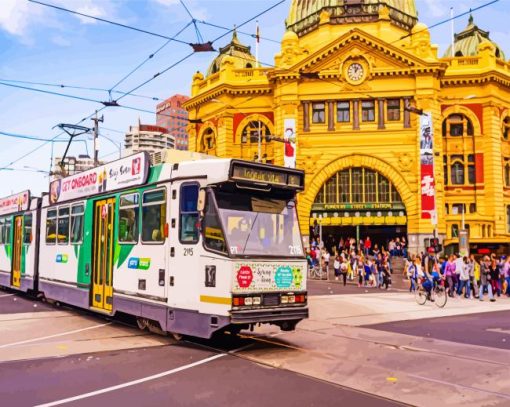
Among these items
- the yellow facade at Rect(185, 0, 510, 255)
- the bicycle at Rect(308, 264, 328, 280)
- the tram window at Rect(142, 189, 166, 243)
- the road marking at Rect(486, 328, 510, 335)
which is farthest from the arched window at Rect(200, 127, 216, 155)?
the tram window at Rect(142, 189, 166, 243)

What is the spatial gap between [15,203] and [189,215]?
12.7 meters

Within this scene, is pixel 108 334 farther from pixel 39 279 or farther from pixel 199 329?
pixel 39 279

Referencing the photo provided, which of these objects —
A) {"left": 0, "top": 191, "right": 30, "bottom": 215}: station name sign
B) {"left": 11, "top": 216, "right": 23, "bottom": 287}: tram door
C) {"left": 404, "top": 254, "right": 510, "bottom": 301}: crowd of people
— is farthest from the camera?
{"left": 404, "top": 254, "right": 510, "bottom": 301}: crowd of people

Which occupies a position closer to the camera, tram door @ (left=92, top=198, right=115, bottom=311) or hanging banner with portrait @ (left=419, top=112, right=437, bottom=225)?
tram door @ (left=92, top=198, right=115, bottom=311)

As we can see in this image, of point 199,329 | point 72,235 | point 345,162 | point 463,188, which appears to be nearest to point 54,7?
point 72,235

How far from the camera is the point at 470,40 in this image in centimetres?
5109

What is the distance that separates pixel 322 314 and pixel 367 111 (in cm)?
3038

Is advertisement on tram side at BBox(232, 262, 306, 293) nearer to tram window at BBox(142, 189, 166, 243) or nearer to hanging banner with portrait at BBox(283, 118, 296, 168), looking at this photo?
tram window at BBox(142, 189, 166, 243)

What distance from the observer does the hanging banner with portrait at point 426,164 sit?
40750mm

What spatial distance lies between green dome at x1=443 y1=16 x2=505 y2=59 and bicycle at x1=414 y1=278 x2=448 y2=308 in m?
37.5

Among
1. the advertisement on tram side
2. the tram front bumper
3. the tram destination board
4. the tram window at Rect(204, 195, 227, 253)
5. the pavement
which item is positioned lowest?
the pavement

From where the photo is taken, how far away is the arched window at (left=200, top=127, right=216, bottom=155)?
49.1 meters

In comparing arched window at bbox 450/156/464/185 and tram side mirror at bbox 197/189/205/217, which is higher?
arched window at bbox 450/156/464/185

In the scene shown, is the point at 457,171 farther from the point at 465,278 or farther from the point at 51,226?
the point at 51,226
